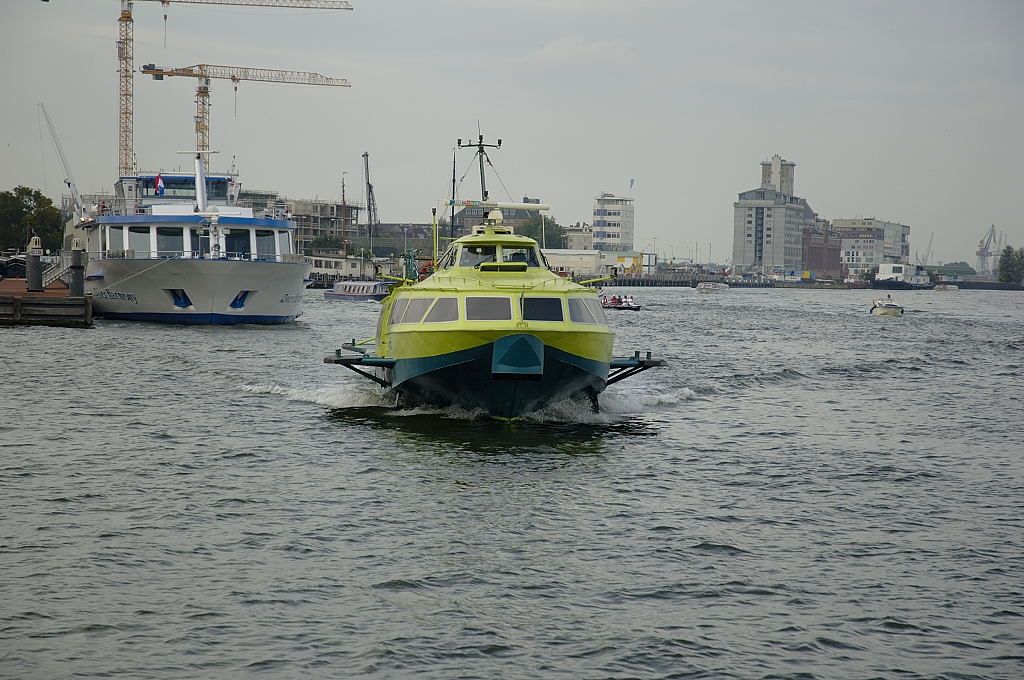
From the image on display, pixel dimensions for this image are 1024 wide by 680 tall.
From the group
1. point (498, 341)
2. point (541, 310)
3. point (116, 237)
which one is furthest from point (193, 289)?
point (498, 341)

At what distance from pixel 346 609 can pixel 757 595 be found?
5.51m

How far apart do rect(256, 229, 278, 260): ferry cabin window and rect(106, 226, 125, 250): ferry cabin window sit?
291 inches

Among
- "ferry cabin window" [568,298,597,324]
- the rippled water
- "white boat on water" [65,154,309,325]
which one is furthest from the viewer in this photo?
"white boat on water" [65,154,309,325]

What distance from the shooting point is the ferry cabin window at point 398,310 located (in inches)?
1164

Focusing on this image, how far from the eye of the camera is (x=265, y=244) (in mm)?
65375

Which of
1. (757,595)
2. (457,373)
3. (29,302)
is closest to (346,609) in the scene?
(757,595)

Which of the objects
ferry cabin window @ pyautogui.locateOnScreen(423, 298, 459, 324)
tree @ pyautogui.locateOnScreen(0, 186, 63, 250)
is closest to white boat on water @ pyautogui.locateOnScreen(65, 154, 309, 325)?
ferry cabin window @ pyautogui.locateOnScreen(423, 298, 459, 324)

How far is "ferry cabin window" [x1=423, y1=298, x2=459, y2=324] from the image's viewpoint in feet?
88.0

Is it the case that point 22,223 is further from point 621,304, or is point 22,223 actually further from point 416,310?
point 416,310

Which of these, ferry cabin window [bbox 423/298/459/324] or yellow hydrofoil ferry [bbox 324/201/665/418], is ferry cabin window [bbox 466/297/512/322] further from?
ferry cabin window [bbox 423/298/459/324]

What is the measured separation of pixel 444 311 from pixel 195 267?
121ft

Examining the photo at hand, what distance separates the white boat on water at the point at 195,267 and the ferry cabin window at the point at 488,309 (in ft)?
122

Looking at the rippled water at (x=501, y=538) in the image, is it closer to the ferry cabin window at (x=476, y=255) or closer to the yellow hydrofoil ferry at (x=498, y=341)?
the yellow hydrofoil ferry at (x=498, y=341)

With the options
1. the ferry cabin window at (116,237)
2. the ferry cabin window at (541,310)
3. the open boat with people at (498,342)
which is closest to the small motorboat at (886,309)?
the ferry cabin window at (116,237)
